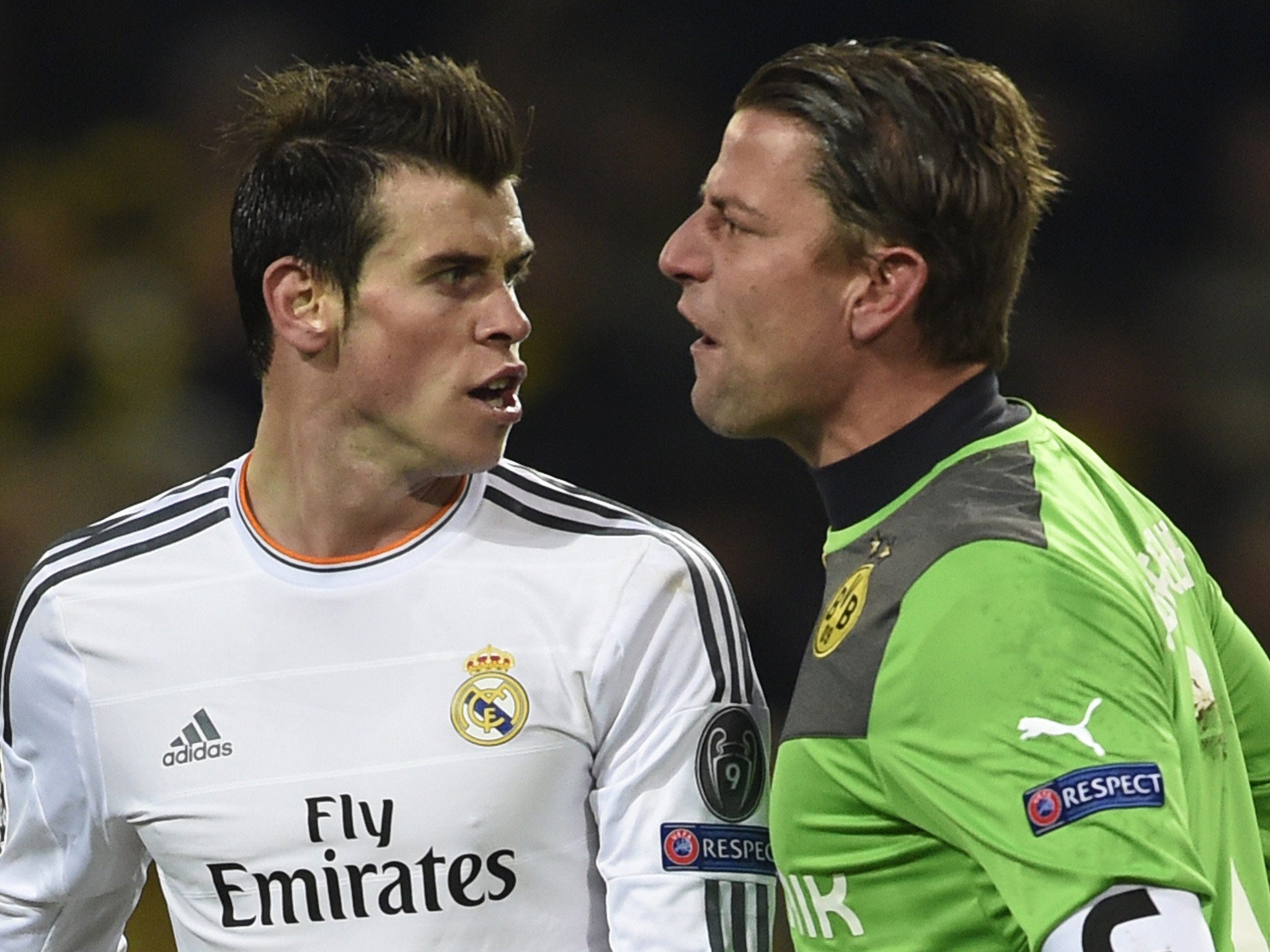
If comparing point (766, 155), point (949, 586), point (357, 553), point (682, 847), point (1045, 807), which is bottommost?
point (1045, 807)

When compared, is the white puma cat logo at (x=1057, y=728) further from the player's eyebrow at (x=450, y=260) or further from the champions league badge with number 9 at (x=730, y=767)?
the player's eyebrow at (x=450, y=260)

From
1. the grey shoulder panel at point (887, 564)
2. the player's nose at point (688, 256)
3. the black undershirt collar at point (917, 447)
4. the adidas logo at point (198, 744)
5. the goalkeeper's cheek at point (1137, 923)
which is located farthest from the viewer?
the adidas logo at point (198, 744)

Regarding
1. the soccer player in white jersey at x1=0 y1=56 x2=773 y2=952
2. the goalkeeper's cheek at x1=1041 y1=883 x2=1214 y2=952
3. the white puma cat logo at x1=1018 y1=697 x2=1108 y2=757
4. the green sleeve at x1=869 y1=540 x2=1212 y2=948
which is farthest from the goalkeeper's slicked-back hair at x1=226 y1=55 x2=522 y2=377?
the goalkeeper's cheek at x1=1041 y1=883 x2=1214 y2=952

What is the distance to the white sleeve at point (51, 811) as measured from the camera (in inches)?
102

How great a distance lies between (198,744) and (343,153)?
→ 82cm

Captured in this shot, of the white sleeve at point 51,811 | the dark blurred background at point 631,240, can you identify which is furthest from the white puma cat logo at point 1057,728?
the dark blurred background at point 631,240

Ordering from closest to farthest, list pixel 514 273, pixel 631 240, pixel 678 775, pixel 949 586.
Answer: pixel 949 586
pixel 678 775
pixel 514 273
pixel 631 240

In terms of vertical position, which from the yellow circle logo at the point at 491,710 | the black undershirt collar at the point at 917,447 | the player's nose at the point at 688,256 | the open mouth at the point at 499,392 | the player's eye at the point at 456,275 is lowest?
the yellow circle logo at the point at 491,710

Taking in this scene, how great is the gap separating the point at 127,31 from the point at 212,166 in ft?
1.44

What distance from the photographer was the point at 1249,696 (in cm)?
228

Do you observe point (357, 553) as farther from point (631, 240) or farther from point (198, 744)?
point (631, 240)

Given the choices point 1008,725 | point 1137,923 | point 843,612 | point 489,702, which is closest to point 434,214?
point 489,702

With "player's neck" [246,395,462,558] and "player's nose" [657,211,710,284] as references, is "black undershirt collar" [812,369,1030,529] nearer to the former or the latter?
"player's nose" [657,211,710,284]

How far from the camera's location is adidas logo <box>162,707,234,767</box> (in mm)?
2490
